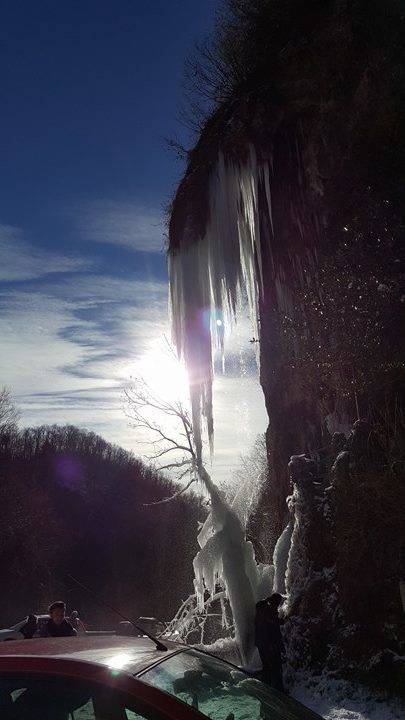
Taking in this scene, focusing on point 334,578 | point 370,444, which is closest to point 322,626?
point 334,578

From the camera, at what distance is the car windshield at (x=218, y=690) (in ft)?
7.82

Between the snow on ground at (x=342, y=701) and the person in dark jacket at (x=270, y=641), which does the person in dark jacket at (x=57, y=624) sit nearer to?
the person in dark jacket at (x=270, y=641)

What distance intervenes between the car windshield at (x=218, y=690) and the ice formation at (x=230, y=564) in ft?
32.2

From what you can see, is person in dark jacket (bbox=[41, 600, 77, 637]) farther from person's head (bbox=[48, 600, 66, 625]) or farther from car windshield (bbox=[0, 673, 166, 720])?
car windshield (bbox=[0, 673, 166, 720])

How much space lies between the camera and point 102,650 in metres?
2.61

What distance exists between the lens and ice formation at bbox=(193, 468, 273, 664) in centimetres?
1243

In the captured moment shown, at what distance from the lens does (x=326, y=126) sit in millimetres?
12594

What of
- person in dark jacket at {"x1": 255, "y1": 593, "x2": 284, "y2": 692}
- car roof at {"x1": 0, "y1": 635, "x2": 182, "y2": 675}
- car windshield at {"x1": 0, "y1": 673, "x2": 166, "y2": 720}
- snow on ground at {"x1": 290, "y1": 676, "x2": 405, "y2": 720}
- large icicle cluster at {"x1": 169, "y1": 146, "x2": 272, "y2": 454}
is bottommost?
snow on ground at {"x1": 290, "y1": 676, "x2": 405, "y2": 720}

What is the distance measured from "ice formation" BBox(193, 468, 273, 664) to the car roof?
32.6ft

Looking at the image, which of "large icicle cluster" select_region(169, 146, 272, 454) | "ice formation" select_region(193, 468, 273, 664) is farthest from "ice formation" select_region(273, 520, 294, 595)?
"large icicle cluster" select_region(169, 146, 272, 454)

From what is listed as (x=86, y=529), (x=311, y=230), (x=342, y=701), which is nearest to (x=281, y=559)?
(x=342, y=701)

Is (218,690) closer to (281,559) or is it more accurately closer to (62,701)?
(62,701)

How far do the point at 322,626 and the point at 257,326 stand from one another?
7362mm

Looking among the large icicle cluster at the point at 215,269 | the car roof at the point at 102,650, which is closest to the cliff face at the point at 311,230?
the large icicle cluster at the point at 215,269
